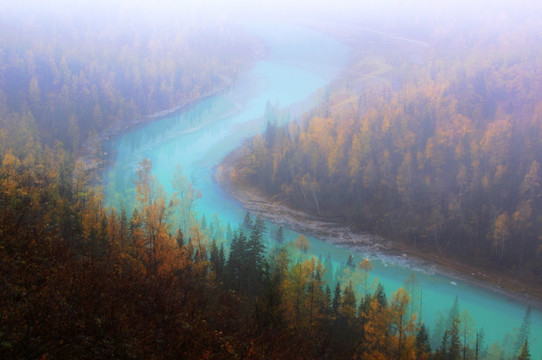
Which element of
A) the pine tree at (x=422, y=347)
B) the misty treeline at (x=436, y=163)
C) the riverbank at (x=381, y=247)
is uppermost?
the misty treeline at (x=436, y=163)

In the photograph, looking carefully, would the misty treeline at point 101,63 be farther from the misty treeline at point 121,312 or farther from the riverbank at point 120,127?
the misty treeline at point 121,312

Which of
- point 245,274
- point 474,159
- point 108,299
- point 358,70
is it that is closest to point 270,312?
point 108,299

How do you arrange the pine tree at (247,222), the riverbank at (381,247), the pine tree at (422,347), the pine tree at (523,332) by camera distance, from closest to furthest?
the pine tree at (422,347), the pine tree at (523,332), the riverbank at (381,247), the pine tree at (247,222)

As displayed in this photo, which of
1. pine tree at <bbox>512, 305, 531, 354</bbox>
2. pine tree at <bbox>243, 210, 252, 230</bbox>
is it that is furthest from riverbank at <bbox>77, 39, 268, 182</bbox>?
pine tree at <bbox>512, 305, 531, 354</bbox>

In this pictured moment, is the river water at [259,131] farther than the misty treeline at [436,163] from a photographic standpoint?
No

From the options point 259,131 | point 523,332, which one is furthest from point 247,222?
point 259,131

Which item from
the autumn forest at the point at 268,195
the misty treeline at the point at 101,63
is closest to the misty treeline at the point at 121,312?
the autumn forest at the point at 268,195

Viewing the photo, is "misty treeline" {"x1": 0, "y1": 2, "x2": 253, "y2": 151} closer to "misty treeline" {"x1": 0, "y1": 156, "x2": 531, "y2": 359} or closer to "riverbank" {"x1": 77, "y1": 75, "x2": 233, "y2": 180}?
"riverbank" {"x1": 77, "y1": 75, "x2": 233, "y2": 180}
